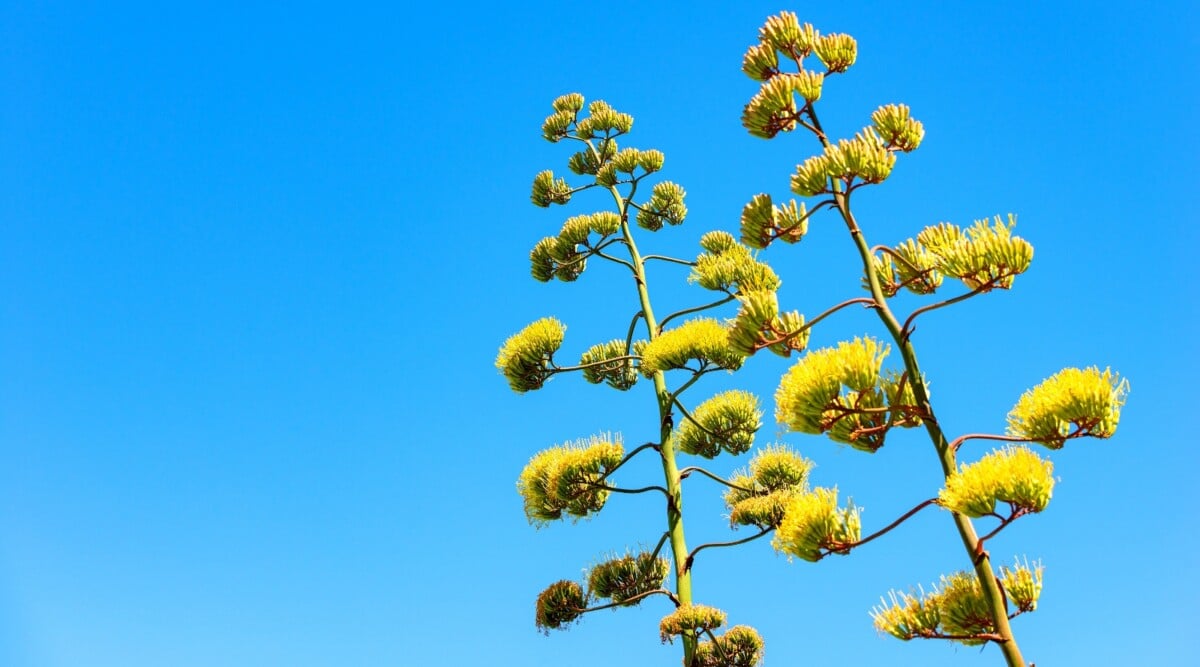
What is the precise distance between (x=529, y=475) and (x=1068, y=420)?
3.70 meters

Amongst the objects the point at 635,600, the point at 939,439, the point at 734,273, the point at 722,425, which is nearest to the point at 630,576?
the point at 635,600

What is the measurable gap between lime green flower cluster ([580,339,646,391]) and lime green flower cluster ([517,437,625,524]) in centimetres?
91

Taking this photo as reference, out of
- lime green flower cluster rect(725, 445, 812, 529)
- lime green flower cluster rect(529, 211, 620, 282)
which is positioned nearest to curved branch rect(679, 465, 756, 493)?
lime green flower cluster rect(725, 445, 812, 529)

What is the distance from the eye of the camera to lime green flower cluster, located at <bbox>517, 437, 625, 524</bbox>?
595 centimetres

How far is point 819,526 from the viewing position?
11.0ft

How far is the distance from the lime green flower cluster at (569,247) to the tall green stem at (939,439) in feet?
11.8

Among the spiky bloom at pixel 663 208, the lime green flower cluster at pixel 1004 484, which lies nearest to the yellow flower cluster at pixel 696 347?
the spiky bloom at pixel 663 208

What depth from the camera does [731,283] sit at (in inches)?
242

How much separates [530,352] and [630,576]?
1.64 m

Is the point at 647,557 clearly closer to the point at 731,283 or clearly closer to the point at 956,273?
the point at 731,283

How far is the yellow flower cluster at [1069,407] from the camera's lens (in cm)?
308

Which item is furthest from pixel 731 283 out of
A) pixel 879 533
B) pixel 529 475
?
pixel 879 533

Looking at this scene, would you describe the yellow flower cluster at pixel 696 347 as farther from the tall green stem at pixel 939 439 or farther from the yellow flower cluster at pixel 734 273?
the tall green stem at pixel 939 439

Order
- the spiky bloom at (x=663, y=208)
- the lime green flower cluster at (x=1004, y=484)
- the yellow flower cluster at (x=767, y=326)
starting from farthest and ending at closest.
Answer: the spiky bloom at (x=663, y=208), the yellow flower cluster at (x=767, y=326), the lime green flower cluster at (x=1004, y=484)
